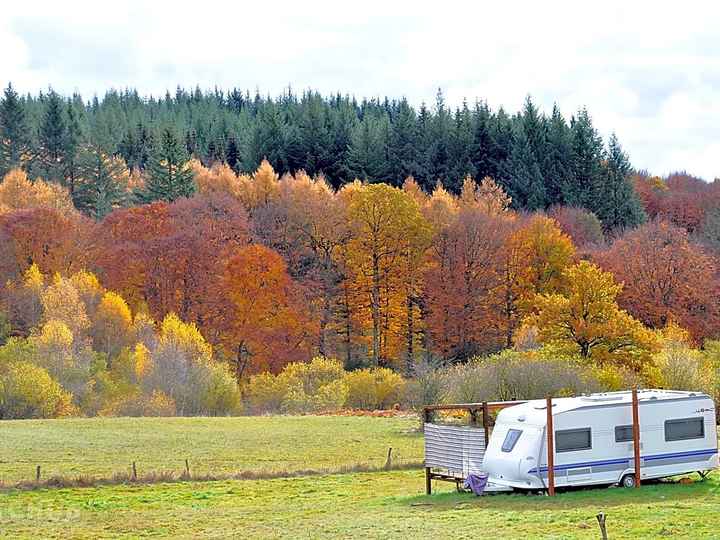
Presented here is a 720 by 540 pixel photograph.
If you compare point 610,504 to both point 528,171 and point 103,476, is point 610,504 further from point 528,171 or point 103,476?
point 528,171

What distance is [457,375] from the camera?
2094 inches

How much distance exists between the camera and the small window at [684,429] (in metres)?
30.7

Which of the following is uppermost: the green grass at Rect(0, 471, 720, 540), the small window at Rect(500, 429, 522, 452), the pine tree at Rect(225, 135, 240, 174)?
the pine tree at Rect(225, 135, 240, 174)

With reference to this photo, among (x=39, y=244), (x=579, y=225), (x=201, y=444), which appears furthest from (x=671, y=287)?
(x=39, y=244)

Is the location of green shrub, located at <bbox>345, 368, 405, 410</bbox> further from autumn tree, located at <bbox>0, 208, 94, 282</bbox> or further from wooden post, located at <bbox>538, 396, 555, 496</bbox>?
wooden post, located at <bbox>538, 396, 555, 496</bbox>

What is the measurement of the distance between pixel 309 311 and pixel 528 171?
113 feet

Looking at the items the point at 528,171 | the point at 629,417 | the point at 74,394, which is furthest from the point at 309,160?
the point at 629,417

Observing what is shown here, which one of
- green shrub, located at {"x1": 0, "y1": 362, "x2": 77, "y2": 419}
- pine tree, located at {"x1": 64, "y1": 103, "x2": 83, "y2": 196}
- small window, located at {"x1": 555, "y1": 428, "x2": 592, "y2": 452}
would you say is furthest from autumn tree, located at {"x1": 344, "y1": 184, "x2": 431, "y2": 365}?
small window, located at {"x1": 555, "y1": 428, "x2": 592, "y2": 452}

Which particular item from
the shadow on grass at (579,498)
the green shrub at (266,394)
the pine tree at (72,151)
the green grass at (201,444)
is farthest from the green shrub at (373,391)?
the pine tree at (72,151)

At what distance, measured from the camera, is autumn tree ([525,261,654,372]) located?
55094 millimetres

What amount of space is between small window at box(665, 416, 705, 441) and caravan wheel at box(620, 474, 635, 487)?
1505 mm

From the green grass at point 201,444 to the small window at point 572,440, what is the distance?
1181 centimetres

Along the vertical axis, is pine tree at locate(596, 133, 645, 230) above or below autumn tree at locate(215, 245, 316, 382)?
above

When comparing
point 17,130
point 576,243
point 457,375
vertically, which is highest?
point 17,130
